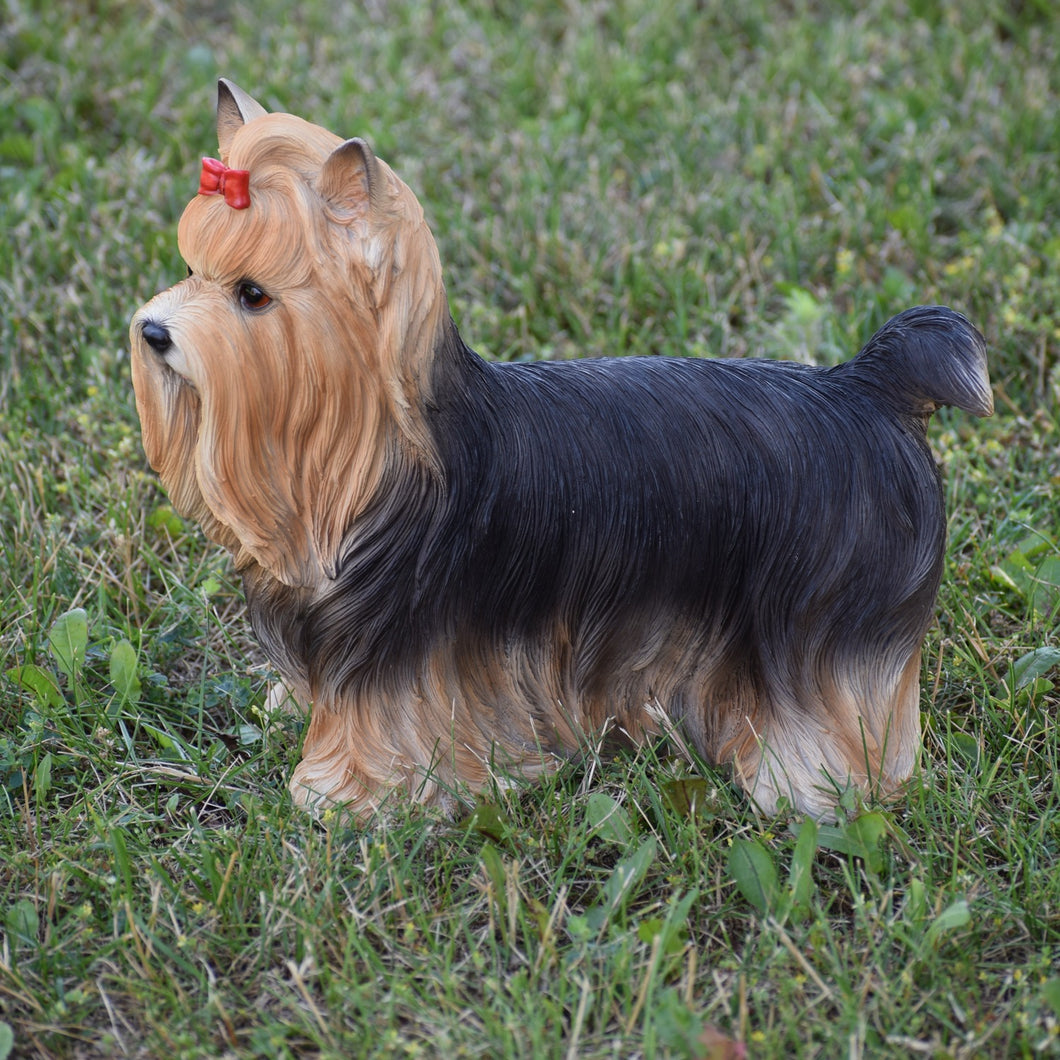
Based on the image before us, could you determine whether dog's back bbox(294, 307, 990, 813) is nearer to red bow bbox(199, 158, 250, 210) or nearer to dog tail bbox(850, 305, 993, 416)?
dog tail bbox(850, 305, 993, 416)

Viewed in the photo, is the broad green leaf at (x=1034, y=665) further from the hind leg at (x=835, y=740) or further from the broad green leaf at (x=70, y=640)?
the broad green leaf at (x=70, y=640)

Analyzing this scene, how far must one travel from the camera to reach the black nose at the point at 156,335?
209cm

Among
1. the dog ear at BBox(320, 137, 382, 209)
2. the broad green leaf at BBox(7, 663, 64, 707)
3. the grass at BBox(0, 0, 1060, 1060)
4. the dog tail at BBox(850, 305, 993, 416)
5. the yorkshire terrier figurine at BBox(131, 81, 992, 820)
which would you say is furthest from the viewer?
the broad green leaf at BBox(7, 663, 64, 707)

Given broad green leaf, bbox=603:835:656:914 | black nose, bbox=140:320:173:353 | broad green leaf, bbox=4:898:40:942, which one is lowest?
broad green leaf, bbox=4:898:40:942

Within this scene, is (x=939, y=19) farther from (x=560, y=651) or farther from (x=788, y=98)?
(x=560, y=651)

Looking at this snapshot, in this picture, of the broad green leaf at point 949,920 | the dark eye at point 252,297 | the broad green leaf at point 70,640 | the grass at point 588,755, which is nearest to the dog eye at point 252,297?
the dark eye at point 252,297

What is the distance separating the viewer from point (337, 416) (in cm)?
213

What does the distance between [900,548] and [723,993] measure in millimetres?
856

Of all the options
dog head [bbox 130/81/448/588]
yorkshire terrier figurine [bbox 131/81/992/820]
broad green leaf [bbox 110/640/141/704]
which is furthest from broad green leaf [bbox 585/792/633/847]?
broad green leaf [bbox 110/640/141/704]

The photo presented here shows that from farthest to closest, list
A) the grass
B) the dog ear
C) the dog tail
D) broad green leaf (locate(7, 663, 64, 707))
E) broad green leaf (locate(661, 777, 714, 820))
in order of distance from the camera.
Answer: broad green leaf (locate(7, 663, 64, 707)) < broad green leaf (locate(661, 777, 714, 820)) < the dog tail < the grass < the dog ear

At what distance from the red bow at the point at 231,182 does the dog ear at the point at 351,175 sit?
0.40ft

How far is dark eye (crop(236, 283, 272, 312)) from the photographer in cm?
207

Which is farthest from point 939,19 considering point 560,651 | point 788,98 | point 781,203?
point 560,651

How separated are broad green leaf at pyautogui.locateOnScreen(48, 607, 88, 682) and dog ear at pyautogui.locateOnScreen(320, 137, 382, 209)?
1331 millimetres
